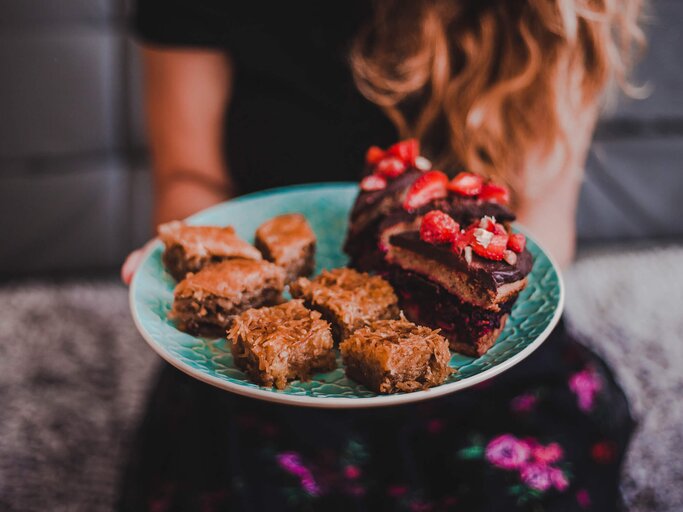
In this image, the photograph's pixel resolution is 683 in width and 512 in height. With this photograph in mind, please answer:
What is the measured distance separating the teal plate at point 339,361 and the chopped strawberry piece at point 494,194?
0.12 m

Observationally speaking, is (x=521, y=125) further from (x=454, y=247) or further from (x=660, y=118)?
(x=660, y=118)

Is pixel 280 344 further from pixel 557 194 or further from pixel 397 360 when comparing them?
pixel 557 194

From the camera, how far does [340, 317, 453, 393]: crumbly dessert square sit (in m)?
0.99

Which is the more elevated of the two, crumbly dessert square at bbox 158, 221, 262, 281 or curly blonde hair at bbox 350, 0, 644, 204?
curly blonde hair at bbox 350, 0, 644, 204

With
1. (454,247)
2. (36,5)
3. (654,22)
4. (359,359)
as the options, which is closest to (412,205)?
(454,247)

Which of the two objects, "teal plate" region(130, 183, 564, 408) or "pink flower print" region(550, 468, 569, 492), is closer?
"teal plate" region(130, 183, 564, 408)

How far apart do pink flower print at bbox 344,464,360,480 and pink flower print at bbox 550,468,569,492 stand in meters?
0.39

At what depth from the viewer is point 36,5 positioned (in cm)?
248

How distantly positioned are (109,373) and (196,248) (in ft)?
3.96

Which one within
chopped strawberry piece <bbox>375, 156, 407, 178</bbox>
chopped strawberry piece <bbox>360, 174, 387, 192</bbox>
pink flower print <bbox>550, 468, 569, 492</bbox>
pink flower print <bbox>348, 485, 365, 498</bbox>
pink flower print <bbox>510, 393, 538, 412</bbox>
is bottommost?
pink flower print <bbox>348, 485, 365, 498</bbox>

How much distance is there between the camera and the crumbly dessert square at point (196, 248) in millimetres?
1277

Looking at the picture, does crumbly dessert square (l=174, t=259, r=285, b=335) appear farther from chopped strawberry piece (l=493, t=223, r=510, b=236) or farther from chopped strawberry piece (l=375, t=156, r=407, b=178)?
chopped strawberry piece (l=493, t=223, r=510, b=236)

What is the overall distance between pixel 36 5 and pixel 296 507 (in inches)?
85.5

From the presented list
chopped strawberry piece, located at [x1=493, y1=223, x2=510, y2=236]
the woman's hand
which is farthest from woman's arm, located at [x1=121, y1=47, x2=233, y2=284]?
chopped strawberry piece, located at [x1=493, y1=223, x2=510, y2=236]
